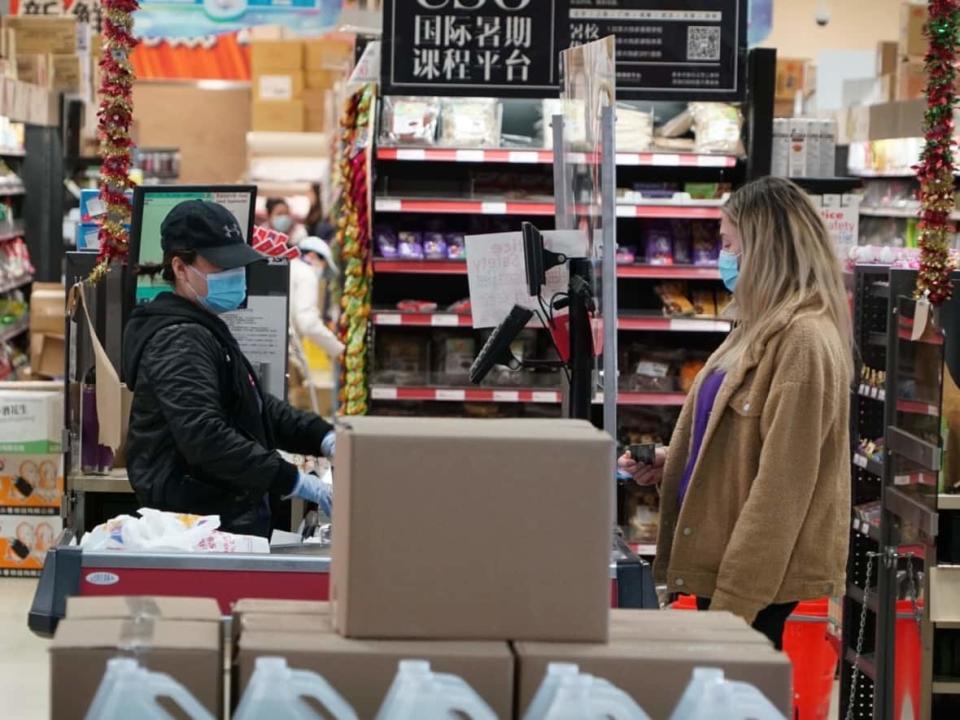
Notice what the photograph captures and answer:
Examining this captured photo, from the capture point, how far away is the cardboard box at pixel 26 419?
7.11m

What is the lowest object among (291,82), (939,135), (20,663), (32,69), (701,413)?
(20,663)

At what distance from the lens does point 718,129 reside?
7262mm

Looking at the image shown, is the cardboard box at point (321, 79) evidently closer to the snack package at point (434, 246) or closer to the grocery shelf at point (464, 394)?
the snack package at point (434, 246)

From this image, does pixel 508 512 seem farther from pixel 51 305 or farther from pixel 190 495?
pixel 51 305

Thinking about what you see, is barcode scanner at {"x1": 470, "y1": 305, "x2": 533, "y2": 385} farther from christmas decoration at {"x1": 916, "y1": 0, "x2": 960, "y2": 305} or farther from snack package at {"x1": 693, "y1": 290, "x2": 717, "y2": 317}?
snack package at {"x1": 693, "y1": 290, "x2": 717, "y2": 317}

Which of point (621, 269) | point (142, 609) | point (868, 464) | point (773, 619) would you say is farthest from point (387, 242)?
point (142, 609)

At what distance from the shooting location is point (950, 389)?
174 inches

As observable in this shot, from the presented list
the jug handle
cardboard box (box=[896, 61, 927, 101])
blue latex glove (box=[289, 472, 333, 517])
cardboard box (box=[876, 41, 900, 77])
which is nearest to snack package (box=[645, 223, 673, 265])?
blue latex glove (box=[289, 472, 333, 517])

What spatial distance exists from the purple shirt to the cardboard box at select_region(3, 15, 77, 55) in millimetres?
9634

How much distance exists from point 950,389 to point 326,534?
1.91 m

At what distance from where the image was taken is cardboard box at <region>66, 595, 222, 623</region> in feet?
7.18

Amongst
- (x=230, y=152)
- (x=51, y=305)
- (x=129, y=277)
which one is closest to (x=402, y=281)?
(x=51, y=305)

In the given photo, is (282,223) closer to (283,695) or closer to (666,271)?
(666,271)

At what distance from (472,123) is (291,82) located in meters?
9.29
